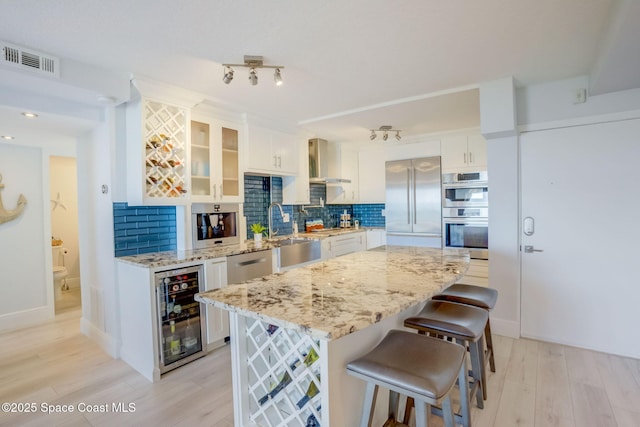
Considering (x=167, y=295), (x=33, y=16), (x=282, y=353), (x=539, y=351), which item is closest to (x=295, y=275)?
(x=282, y=353)

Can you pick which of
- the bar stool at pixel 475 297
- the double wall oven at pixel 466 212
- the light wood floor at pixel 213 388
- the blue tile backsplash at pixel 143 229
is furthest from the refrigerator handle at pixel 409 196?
the blue tile backsplash at pixel 143 229

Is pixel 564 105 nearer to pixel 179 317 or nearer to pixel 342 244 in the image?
pixel 342 244

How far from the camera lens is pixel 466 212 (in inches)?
157

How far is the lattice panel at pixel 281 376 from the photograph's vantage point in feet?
4.43

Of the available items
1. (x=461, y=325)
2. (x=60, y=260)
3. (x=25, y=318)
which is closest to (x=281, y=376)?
(x=461, y=325)

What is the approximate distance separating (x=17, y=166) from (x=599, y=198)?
227 inches

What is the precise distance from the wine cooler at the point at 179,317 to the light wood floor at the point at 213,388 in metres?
0.12

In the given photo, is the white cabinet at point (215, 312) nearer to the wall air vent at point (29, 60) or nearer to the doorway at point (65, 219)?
the wall air vent at point (29, 60)

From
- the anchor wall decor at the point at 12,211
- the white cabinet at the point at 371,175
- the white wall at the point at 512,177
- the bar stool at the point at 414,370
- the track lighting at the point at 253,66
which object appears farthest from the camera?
the white cabinet at the point at 371,175

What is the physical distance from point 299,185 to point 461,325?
9.63 ft

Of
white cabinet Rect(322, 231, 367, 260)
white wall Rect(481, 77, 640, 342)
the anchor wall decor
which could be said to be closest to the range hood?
white cabinet Rect(322, 231, 367, 260)

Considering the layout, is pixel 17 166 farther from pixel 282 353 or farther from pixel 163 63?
pixel 282 353

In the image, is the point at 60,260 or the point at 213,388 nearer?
the point at 213,388

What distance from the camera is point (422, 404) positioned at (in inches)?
46.7
